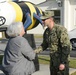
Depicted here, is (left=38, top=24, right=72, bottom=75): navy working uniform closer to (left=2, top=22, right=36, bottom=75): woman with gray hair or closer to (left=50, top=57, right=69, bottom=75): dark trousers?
(left=50, top=57, right=69, bottom=75): dark trousers

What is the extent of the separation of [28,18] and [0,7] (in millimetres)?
1185

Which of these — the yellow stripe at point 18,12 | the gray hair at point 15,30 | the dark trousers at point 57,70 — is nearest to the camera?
the gray hair at point 15,30

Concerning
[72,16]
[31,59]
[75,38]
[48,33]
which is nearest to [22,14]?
[48,33]

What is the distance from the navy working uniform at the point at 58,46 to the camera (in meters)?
6.31

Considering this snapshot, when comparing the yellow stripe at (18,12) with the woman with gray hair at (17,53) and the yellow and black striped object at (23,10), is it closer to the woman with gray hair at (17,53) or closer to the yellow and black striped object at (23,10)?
the yellow and black striped object at (23,10)

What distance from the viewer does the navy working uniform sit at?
631cm

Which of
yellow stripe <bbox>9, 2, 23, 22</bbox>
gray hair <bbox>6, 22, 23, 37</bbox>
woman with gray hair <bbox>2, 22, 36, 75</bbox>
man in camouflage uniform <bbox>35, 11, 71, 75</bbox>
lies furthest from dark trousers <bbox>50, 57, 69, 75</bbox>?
yellow stripe <bbox>9, 2, 23, 22</bbox>

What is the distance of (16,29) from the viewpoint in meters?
5.63

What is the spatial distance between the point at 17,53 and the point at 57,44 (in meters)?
1.07

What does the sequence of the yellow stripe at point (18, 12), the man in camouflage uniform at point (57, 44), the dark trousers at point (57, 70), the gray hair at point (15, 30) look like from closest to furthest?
the gray hair at point (15, 30)
the man in camouflage uniform at point (57, 44)
the dark trousers at point (57, 70)
the yellow stripe at point (18, 12)

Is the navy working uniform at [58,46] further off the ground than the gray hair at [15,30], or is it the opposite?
the gray hair at [15,30]

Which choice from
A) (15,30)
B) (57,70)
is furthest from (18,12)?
(15,30)

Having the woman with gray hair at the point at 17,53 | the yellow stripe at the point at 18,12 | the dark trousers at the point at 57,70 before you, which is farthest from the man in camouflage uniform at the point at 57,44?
the yellow stripe at the point at 18,12

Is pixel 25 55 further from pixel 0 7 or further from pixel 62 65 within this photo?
pixel 0 7
